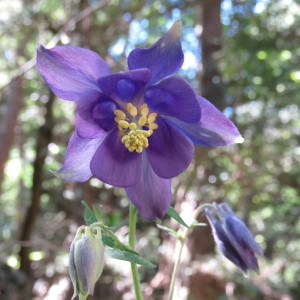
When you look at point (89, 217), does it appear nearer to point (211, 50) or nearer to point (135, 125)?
point (135, 125)

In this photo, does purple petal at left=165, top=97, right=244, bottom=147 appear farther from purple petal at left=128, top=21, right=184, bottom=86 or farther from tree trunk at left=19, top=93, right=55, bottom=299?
tree trunk at left=19, top=93, right=55, bottom=299

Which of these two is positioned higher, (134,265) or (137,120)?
(137,120)

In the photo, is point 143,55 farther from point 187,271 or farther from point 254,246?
point 187,271

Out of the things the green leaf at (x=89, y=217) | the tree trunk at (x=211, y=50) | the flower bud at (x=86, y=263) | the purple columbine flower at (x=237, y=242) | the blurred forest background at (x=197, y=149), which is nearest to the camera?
the flower bud at (x=86, y=263)

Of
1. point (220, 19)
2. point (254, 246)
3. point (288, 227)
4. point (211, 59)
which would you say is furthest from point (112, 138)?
point (288, 227)

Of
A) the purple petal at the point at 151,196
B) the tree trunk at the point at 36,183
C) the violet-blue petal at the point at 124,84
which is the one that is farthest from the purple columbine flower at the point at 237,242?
the tree trunk at the point at 36,183

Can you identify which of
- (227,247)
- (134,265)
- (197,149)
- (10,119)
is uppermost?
(134,265)

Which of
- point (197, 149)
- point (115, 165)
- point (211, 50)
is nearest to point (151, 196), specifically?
point (115, 165)

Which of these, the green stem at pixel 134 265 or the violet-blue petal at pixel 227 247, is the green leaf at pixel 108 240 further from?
the violet-blue petal at pixel 227 247
